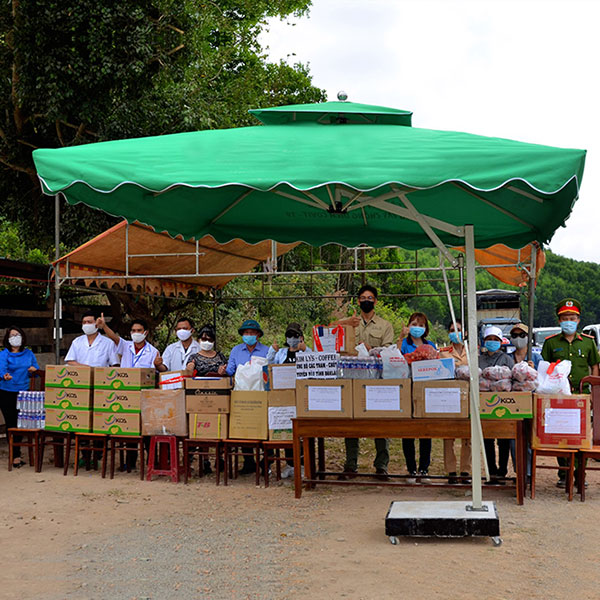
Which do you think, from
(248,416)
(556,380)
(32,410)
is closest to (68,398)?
(32,410)

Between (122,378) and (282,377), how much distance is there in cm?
183

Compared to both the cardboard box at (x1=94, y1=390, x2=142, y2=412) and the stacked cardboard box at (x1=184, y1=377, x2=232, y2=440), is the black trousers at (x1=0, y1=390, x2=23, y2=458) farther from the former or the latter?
the stacked cardboard box at (x1=184, y1=377, x2=232, y2=440)

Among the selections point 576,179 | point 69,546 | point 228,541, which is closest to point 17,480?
point 69,546

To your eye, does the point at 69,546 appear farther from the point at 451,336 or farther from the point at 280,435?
the point at 451,336

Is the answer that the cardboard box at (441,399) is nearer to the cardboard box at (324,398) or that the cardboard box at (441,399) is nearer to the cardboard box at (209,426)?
the cardboard box at (324,398)

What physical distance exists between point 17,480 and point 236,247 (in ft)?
15.3

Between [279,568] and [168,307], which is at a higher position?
[168,307]

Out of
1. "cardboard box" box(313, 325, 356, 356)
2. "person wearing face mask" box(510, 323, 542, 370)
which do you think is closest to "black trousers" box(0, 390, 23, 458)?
"cardboard box" box(313, 325, 356, 356)

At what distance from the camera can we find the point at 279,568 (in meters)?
4.66

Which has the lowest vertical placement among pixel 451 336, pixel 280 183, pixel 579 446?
pixel 579 446

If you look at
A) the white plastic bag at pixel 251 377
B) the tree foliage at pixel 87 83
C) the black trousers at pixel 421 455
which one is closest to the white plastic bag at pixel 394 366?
the black trousers at pixel 421 455

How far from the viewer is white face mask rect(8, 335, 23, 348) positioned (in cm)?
855

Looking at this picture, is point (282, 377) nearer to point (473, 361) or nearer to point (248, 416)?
point (248, 416)

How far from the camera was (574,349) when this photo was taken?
7.58 metres
